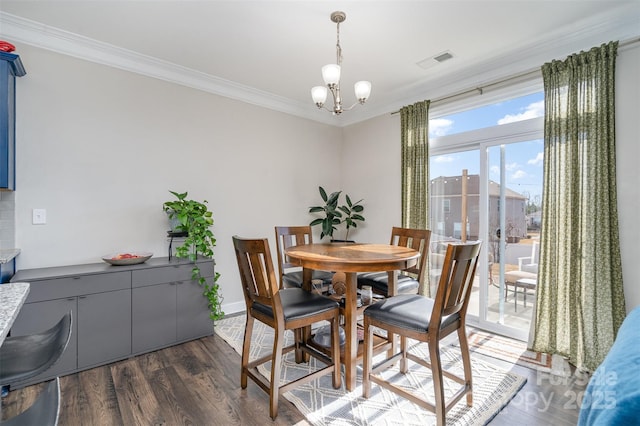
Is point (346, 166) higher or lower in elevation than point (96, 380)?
higher

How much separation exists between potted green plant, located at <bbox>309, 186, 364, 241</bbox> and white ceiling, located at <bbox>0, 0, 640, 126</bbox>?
5.25 feet

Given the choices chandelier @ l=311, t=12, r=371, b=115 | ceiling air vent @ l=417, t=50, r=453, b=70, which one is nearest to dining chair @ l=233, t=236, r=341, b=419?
chandelier @ l=311, t=12, r=371, b=115

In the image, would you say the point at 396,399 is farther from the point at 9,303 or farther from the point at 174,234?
the point at 174,234

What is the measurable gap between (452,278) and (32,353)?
6.24 ft

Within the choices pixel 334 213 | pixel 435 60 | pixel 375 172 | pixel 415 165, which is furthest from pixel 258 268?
pixel 375 172

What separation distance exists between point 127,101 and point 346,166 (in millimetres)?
2992

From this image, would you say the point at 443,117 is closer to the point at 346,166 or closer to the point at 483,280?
the point at 346,166

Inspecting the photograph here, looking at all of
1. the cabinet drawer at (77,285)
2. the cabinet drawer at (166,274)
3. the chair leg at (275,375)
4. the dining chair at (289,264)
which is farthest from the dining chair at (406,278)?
the cabinet drawer at (77,285)

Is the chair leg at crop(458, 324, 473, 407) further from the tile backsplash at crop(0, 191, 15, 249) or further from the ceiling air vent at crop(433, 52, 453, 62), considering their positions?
the tile backsplash at crop(0, 191, 15, 249)

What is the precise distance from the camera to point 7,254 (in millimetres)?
2242

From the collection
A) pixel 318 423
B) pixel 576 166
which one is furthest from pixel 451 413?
pixel 576 166

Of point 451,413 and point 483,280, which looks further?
point 483,280

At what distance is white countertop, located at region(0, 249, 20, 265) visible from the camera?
6.72 ft

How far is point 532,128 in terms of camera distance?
293 centimetres
